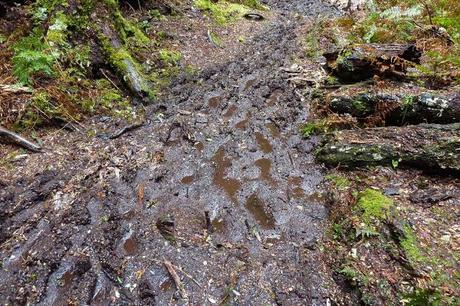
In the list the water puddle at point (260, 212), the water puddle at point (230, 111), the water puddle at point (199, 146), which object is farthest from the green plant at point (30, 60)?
the water puddle at point (260, 212)

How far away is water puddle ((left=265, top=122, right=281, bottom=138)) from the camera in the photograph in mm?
5285

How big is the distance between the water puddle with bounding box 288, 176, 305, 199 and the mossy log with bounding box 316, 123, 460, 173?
55 centimetres

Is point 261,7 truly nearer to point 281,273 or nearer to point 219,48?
point 219,48

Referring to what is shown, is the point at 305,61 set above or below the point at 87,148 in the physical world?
above

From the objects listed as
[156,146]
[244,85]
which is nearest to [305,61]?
[244,85]

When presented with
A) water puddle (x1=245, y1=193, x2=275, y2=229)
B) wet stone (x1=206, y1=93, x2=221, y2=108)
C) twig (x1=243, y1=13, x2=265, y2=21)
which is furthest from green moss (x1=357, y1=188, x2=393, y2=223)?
twig (x1=243, y1=13, x2=265, y2=21)

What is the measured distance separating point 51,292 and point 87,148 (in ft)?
7.02

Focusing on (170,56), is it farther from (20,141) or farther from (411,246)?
(411,246)

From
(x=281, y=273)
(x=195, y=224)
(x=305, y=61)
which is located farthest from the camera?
(x=305, y=61)

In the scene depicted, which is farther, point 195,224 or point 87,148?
point 87,148

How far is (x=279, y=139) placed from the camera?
5188 millimetres

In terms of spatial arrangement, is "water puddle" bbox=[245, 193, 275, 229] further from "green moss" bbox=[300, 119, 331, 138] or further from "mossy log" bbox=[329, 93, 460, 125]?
"mossy log" bbox=[329, 93, 460, 125]

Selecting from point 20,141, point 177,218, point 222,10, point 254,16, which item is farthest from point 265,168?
point 254,16

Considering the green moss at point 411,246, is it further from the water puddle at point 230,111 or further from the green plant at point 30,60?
the green plant at point 30,60
